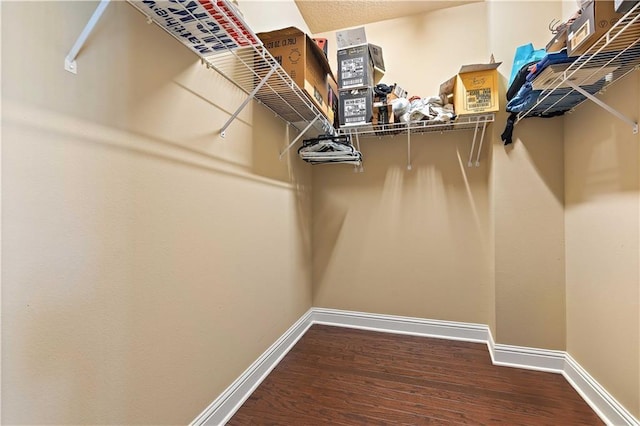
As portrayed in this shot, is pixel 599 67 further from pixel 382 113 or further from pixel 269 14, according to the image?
pixel 269 14

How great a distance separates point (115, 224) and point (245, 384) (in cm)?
128

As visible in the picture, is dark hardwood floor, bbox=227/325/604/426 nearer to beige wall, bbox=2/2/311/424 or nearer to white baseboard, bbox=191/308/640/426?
white baseboard, bbox=191/308/640/426

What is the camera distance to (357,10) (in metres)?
2.58

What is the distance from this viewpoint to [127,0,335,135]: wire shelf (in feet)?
3.15

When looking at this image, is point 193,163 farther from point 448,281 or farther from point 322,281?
point 448,281

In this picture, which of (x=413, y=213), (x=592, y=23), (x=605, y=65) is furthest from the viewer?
(x=413, y=213)

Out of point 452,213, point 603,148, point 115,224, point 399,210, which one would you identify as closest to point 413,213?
point 399,210

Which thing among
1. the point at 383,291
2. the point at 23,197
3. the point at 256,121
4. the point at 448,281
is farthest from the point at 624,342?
the point at 23,197

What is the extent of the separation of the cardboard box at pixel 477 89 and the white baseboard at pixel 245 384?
226 centimetres

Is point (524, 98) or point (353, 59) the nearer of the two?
point (524, 98)

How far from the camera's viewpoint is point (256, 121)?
179cm

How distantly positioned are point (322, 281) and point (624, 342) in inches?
83.9

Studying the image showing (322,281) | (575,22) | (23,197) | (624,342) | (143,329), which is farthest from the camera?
A: (322,281)

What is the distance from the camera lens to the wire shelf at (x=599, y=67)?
1.06 meters
